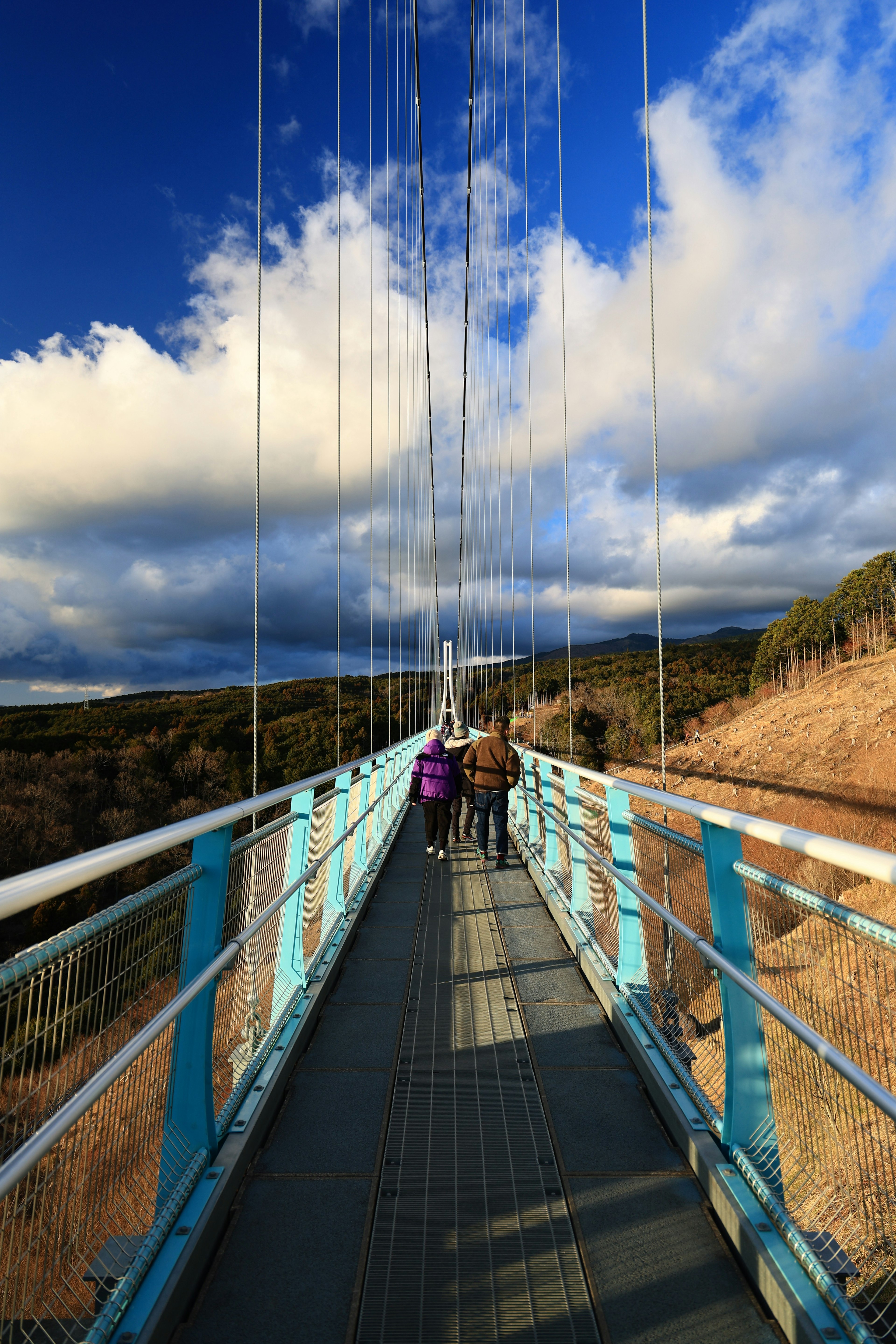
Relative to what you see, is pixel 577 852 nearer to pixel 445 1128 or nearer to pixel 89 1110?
pixel 445 1128

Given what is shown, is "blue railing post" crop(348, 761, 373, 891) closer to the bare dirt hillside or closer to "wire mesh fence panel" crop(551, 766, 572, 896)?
"wire mesh fence panel" crop(551, 766, 572, 896)

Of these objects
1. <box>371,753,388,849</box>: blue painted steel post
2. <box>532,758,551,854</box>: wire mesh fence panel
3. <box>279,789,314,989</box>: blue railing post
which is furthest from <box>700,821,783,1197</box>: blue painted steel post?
<box>371,753,388,849</box>: blue painted steel post

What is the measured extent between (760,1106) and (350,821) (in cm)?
351

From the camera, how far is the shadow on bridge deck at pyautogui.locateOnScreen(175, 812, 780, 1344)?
1.52 m

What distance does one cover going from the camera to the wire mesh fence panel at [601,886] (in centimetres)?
345

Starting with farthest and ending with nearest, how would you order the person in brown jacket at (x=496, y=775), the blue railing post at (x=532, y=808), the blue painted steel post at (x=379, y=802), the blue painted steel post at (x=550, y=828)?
the blue painted steel post at (x=379, y=802) → the blue railing post at (x=532, y=808) → the person in brown jacket at (x=496, y=775) → the blue painted steel post at (x=550, y=828)

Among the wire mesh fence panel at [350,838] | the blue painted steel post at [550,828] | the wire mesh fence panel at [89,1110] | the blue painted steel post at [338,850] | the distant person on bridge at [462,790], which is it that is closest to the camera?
the wire mesh fence panel at [89,1110]

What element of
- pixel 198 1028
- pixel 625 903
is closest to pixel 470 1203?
pixel 198 1028

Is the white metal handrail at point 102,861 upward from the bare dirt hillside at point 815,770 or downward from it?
upward

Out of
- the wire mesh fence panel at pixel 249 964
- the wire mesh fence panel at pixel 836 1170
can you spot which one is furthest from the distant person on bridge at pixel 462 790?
the wire mesh fence panel at pixel 836 1170

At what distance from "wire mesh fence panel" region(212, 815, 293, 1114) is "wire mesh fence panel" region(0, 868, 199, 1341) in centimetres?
33

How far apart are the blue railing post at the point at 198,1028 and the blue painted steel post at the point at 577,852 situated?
2.54 m

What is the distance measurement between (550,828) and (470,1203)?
12.1 feet

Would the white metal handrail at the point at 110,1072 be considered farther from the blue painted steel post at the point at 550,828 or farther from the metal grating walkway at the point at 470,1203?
the blue painted steel post at the point at 550,828
